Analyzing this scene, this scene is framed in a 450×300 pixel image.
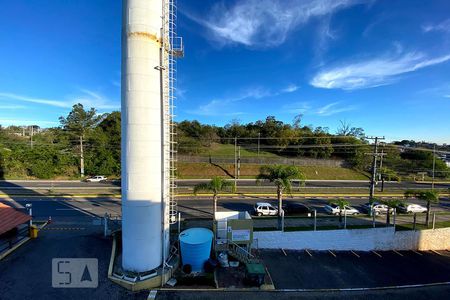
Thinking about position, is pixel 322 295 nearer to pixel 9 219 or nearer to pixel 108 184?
pixel 9 219

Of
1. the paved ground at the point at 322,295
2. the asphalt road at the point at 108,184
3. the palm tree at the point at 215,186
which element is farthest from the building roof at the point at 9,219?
the asphalt road at the point at 108,184

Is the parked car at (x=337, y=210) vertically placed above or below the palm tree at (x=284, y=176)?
below

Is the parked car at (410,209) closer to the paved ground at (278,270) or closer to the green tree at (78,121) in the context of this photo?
the paved ground at (278,270)

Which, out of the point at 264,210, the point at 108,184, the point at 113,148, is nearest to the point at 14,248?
the point at 264,210

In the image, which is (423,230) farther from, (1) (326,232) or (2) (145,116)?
(2) (145,116)

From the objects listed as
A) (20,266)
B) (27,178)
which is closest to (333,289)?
(20,266)
